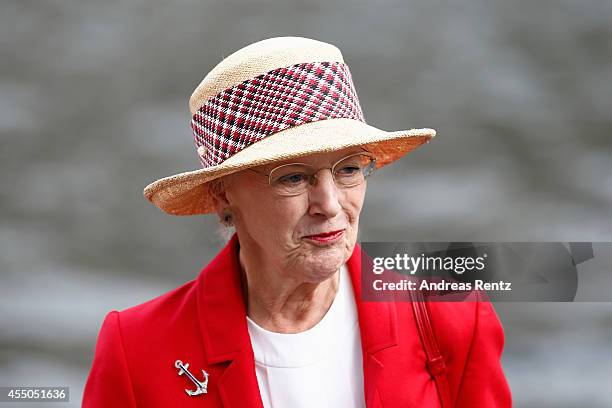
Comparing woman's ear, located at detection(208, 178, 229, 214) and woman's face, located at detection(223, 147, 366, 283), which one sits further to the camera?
woman's ear, located at detection(208, 178, 229, 214)

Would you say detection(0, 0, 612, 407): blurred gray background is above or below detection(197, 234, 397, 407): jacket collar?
above

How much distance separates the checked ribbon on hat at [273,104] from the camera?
7.85ft

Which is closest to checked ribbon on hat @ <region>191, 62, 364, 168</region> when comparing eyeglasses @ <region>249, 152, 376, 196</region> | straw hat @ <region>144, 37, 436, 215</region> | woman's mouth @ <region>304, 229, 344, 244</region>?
straw hat @ <region>144, 37, 436, 215</region>

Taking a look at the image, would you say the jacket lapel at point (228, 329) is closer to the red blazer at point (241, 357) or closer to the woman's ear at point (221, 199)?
the red blazer at point (241, 357)

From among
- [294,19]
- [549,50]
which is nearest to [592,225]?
[549,50]

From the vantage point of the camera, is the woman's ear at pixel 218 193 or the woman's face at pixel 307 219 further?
the woman's ear at pixel 218 193

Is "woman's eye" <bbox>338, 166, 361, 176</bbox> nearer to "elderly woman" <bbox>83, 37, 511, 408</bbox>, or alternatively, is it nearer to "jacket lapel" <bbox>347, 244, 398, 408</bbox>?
"elderly woman" <bbox>83, 37, 511, 408</bbox>

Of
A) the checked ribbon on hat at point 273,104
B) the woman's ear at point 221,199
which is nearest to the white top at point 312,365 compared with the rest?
the woman's ear at point 221,199

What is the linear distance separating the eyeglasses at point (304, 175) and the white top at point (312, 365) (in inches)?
17.4

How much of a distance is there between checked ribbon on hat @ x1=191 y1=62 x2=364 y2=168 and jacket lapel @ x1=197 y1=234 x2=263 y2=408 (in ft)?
1.24

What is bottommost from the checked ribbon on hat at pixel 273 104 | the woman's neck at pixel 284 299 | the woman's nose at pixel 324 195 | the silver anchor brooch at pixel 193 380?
the silver anchor brooch at pixel 193 380

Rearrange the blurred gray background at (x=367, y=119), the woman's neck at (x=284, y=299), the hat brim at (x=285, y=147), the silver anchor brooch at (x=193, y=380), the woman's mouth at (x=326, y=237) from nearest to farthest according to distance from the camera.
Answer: the hat brim at (x=285, y=147) → the woman's mouth at (x=326, y=237) → the silver anchor brooch at (x=193, y=380) → the woman's neck at (x=284, y=299) → the blurred gray background at (x=367, y=119)

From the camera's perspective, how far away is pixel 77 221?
4.59 m

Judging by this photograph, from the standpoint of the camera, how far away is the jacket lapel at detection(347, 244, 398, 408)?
2486 mm
